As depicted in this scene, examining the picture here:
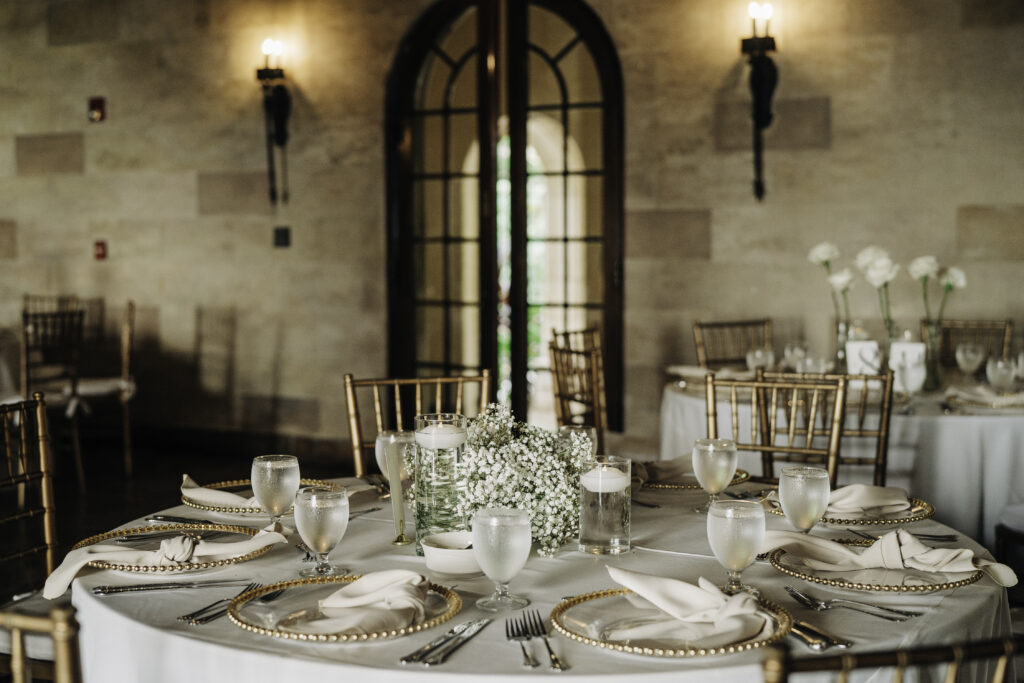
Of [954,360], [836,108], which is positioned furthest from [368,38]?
[954,360]

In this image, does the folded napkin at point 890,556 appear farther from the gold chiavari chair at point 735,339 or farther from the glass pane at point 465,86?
the glass pane at point 465,86

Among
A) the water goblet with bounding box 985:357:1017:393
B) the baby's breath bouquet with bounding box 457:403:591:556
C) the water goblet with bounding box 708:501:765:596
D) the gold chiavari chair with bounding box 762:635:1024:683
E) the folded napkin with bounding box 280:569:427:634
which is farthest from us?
the water goblet with bounding box 985:357:1017:393

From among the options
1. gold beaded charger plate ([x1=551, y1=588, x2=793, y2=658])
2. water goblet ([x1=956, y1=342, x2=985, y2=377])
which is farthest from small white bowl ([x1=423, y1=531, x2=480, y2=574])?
water goblet ([x1=956, y1=342, x2=985, y2=377])

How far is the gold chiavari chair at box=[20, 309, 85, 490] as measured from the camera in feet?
18.4

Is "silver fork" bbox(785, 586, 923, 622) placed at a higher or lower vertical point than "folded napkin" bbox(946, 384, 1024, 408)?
lower

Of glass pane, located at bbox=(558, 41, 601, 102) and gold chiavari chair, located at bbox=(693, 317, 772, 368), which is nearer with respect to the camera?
gold chiavari chair, located at bbox=(693, 317, 772, 368)

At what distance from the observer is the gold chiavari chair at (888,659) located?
36.9 inches

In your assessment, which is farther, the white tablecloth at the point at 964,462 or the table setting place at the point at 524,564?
the white tablecloth at the point at 964,462

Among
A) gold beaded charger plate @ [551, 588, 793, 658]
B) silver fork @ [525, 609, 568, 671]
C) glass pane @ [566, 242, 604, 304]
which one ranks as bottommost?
silver fork @ [525, 609, 568, 671]

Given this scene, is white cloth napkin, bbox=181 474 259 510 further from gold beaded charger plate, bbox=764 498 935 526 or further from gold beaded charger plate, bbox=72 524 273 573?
gold beaded charger plate, bbox=764 498 935 526

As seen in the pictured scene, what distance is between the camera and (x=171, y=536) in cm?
183

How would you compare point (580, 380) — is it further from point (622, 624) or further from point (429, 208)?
point (429, 208)

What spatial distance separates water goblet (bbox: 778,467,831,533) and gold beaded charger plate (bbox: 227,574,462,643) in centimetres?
60

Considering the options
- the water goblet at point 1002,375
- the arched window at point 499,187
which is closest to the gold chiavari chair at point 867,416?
the water goblet at point 1002,375
